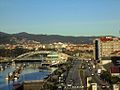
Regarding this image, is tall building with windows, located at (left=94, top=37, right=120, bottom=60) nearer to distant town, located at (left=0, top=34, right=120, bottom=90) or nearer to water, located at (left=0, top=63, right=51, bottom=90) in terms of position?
distant town, located at (left=0, top=34, right=120, bottom=90)

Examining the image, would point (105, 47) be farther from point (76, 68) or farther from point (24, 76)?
point (24, 76)

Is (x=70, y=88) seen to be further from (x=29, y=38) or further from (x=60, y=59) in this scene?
(x=29, y=38)

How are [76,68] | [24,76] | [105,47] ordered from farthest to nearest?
[105,47] → [76,68] → [24,76]

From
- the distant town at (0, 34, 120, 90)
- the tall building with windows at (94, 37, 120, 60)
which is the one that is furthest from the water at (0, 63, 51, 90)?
the tall building with windows at (94, 37, 120, 60)

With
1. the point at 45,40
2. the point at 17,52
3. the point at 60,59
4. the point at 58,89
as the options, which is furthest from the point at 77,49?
the point at 58,89

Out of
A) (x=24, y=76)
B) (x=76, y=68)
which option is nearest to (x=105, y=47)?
(x=76, y=68)

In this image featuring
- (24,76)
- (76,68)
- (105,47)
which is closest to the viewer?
(24,76)

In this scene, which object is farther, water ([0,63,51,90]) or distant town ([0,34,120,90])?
water ([0,63,51,90])

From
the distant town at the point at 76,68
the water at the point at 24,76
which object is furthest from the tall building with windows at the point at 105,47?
the water at the point at 24,76

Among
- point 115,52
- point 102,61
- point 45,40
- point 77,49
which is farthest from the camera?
point 45,40

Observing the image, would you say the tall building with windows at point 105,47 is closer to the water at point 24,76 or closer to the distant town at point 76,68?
the distant town at point 76,68

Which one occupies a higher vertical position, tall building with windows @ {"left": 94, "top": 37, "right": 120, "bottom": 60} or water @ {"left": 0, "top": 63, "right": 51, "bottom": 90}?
tall building with windows @ {"left": 94, "top": 37, "right": 120, "bottom": 60}
